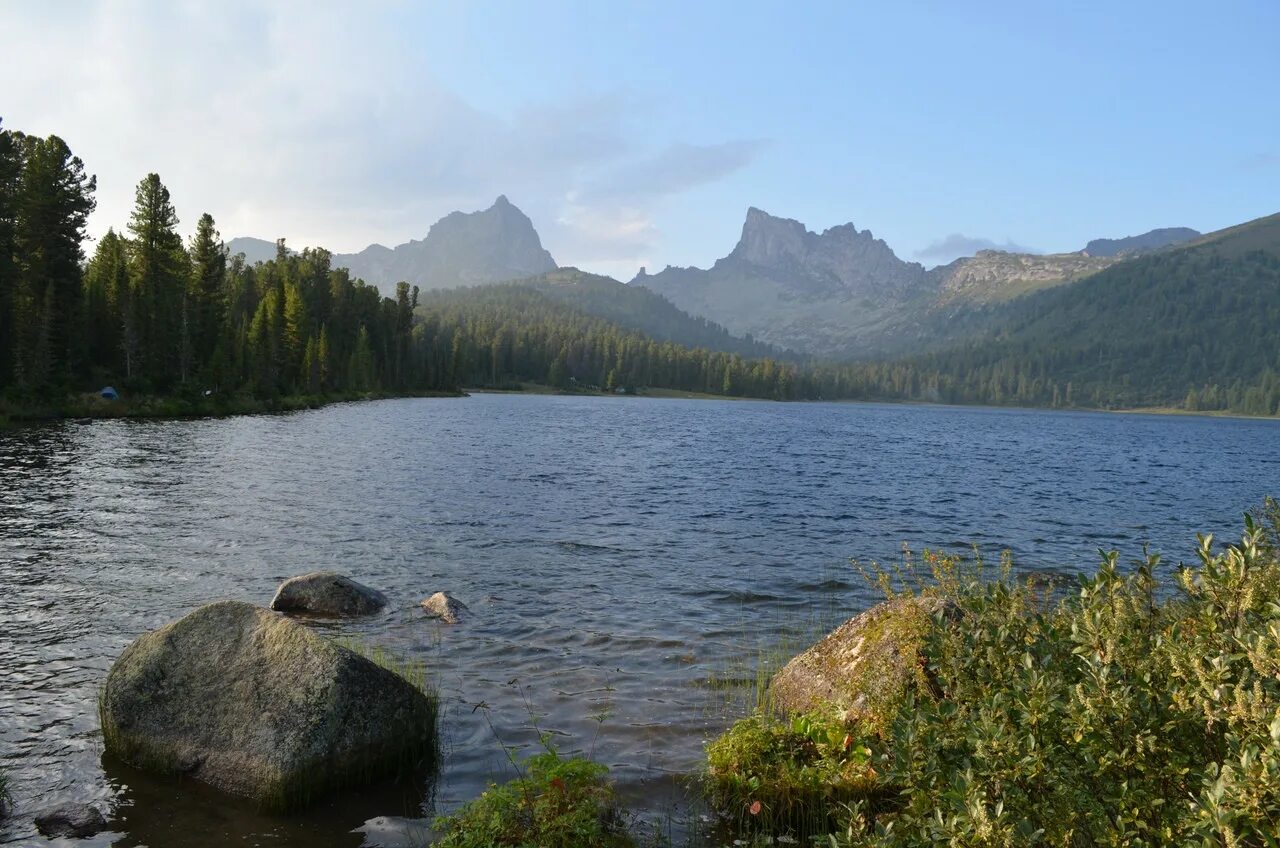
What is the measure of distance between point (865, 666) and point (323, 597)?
13336 millimetres

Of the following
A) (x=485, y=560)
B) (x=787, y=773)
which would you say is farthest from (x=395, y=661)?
(x=485, y=560)

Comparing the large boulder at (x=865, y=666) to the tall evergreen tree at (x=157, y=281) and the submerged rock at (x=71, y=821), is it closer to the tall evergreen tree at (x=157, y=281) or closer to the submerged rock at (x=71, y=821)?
the submerged rock at (x=71, y=821)

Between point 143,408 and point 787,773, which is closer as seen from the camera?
point 787,773

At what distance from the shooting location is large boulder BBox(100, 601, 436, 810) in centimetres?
991

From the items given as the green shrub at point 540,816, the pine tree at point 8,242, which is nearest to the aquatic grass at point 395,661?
the green shrub at point 540,816

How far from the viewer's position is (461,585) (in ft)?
71.0

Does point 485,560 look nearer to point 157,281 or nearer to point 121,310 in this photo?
point 121,310

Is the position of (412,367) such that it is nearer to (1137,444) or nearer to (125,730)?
(1137,444)

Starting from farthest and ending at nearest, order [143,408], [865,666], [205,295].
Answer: [205,295] < [143,408] < [865,666]

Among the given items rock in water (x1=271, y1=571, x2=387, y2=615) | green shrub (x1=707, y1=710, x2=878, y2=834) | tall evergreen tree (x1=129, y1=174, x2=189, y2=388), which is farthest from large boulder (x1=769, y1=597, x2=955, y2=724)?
tall evergreen tree (x1=129, y1=174, x2=189, y2=388)

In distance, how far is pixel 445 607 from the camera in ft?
60.2

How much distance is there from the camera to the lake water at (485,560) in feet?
35.1

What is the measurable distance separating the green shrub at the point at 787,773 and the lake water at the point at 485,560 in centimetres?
91

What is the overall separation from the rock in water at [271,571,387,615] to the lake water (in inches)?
34.5
